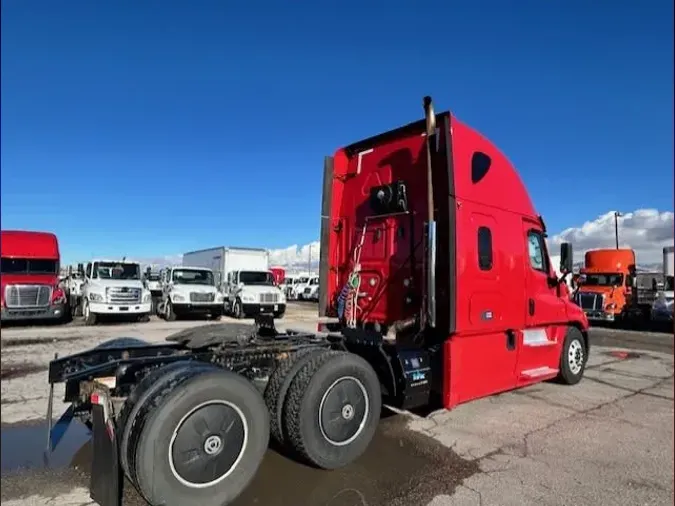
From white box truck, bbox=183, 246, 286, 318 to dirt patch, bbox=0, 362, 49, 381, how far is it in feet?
36.4

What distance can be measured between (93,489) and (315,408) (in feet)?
5.87

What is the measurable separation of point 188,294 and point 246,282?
2.97m

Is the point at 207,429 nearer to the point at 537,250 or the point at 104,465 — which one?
the point at 104,465

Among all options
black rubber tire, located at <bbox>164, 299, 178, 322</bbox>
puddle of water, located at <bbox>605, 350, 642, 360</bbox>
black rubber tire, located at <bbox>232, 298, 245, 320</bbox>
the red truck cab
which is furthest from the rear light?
puddle of water, located at <bbox>605, 350, 642, 360</bbox>

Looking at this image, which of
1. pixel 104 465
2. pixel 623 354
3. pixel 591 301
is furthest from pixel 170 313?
pixel 591 301

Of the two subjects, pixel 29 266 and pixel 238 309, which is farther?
pixel 238 309

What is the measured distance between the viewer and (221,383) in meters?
3.61

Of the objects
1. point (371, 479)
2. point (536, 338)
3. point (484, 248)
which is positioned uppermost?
point (484, 248)

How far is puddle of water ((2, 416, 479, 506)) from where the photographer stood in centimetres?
379

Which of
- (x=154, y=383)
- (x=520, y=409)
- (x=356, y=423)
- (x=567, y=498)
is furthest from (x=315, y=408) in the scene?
(x=520, y=409)

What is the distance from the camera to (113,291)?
16906mm

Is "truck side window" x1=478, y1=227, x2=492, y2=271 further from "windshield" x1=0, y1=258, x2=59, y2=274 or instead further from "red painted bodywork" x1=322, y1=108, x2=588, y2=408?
"windshield" x1=0, y1=258, x2=59, y2=274

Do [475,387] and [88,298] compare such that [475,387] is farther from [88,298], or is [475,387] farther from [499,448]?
[88,298]

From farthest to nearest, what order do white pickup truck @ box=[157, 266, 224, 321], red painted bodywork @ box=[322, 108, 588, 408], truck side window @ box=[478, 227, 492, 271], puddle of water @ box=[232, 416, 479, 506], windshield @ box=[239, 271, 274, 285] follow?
windshield @ box=[239, 271, 274, 285] → white pickup truck @ box=[157, 266, 224, 321] → truck side window @ box=[478, 227, 492, 271] → red painted bodywork @ box=[322, 108, 588, 408] → puddle of water @ box=[232, 416, 479, 506]
